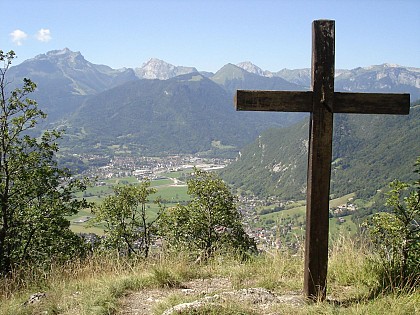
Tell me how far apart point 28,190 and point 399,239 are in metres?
10.8

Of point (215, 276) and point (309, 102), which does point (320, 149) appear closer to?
point (309, 102)

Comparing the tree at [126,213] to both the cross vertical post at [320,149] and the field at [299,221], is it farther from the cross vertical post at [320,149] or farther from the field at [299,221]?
the cross vertical post at [320,149]

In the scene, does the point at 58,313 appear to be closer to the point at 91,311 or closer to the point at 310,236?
the point at 91,311

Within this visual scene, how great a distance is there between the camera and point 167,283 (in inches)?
213

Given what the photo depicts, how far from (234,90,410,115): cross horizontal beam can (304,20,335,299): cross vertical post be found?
143 mm

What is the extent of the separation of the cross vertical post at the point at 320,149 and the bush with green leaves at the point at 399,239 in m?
0.91

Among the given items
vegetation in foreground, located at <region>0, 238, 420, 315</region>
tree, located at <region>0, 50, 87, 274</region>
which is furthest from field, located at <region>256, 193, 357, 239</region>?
tree, located at <region>0, 50, 87, 274</region>

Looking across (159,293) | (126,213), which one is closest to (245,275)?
(159,293)

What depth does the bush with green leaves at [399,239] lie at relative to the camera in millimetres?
4871

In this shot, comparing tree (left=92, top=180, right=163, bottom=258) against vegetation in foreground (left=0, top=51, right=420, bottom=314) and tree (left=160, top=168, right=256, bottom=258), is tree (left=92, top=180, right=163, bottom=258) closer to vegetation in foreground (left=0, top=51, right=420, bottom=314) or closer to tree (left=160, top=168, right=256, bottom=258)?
tree (left=160, top=168, right=256, bottom=258)

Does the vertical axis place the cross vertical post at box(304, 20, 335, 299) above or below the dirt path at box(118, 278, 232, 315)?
above

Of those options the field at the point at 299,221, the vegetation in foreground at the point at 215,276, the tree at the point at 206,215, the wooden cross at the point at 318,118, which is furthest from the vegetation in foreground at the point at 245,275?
the tree at the point at 206,215

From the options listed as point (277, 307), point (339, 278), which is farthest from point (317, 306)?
point (339, 278)

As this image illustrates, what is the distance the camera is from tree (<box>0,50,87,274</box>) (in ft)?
36.9
